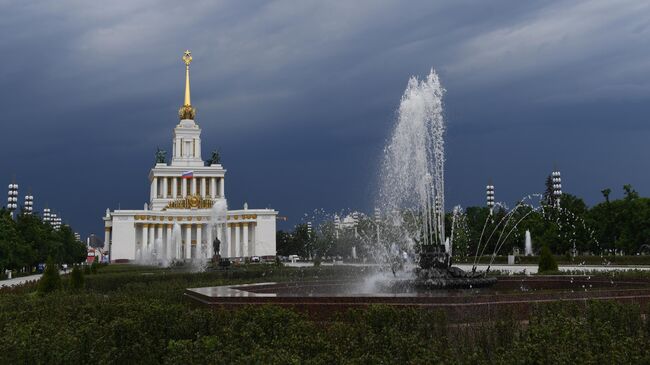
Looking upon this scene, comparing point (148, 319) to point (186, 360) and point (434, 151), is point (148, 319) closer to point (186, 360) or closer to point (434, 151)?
point (186, 360)

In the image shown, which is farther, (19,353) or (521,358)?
(19,353)

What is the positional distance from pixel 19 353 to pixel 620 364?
24.5 feet

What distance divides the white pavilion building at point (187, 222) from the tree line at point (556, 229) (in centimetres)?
1378

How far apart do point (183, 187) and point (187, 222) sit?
8.38 metres

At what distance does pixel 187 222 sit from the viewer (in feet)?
289

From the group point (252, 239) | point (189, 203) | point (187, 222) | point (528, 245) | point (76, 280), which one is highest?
point (189, 203)

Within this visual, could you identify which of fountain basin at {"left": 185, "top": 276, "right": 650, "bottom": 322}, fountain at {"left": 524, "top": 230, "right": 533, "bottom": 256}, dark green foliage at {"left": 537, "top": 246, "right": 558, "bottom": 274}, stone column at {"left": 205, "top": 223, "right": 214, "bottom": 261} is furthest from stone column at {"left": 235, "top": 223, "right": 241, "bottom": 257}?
fountain basin at {"left": 185, "top": 276, "right": 650, "bottom": 322}

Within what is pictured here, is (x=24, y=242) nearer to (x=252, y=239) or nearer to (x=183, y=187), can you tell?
(x=252, y=239)

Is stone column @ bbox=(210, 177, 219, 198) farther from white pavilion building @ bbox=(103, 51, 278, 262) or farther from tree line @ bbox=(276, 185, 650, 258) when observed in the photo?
tree line @ bbox=(276, 185, 650, 258)

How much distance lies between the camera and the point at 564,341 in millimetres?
7688

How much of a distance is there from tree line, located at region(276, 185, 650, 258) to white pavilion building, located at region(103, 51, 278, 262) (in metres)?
13.8

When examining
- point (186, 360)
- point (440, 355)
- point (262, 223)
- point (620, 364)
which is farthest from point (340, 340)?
point (262, 223)

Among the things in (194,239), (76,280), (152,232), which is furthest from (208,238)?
(76,280)

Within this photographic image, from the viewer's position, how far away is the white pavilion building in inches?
3364
